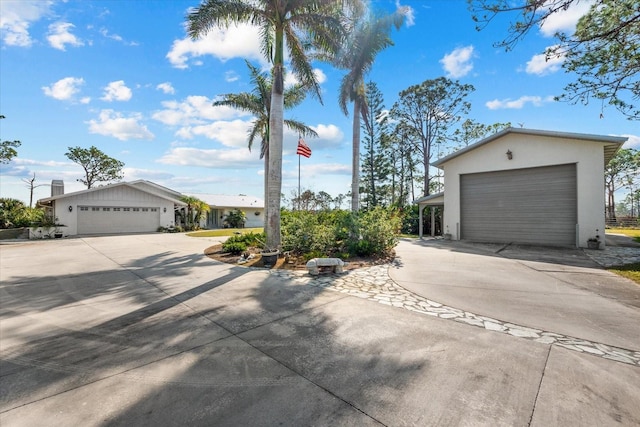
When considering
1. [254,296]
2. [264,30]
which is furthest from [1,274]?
[264,30]

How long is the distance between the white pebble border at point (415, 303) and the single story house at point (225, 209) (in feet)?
77.6

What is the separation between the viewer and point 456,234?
13.4 m

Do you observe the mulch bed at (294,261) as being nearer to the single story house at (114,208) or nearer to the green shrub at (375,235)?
the green shrub at (375,235)

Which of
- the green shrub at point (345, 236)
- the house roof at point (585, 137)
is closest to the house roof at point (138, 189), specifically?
the green shrub at point (345, 236)

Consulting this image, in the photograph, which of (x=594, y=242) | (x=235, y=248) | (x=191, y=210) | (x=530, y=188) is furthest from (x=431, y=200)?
(x=191, y=210)

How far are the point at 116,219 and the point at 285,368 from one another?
23.9 metres

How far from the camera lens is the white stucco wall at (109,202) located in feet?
61.6

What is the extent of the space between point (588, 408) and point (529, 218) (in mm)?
11416

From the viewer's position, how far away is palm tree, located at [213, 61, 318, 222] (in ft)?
47.6

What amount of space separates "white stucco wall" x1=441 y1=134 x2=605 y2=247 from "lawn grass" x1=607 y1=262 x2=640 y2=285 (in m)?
3.21

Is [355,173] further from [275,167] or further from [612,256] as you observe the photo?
[612,256]

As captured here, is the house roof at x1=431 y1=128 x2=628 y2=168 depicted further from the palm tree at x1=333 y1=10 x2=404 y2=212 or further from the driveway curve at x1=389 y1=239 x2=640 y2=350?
the palm tree at x1=333 y1=10 x2=404 y2=212

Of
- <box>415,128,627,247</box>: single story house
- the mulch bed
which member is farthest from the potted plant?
the mulch bed

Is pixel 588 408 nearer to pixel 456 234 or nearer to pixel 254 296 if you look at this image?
pixel 254 296
